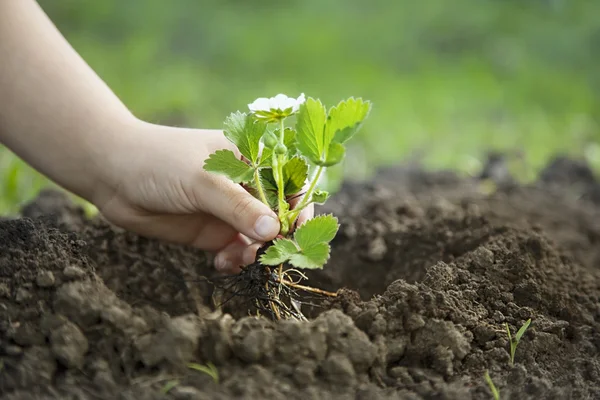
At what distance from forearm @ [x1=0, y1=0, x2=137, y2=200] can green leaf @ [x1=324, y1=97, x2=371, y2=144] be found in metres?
0.72

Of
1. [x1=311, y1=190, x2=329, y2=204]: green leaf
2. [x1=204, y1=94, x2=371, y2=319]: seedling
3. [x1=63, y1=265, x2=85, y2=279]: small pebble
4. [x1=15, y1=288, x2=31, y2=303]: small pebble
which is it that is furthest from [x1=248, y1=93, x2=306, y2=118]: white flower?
[x1=15, y1=288, x2=31, y2=303]: small pebble

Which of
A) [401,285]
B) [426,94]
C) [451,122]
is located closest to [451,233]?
[401,285]

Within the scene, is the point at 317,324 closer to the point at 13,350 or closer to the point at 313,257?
the point at 313,257

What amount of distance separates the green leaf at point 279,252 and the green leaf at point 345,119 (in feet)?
0.78

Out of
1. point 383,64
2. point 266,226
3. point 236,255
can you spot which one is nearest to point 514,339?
point 266,226

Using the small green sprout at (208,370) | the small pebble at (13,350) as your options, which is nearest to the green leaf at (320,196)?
the small green sprout at (208,370)

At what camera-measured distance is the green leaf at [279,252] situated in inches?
63.7

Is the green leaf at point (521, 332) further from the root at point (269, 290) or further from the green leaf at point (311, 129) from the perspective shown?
the green leaf at point (311, 129)

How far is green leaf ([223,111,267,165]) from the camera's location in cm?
166

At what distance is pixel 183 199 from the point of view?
1930 millimetres

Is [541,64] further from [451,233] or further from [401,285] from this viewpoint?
[401,285]

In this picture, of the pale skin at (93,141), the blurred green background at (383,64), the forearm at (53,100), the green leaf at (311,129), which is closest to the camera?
the green leaf at (311,129)

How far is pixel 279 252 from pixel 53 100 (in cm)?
90

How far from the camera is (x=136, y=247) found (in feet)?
7.26
